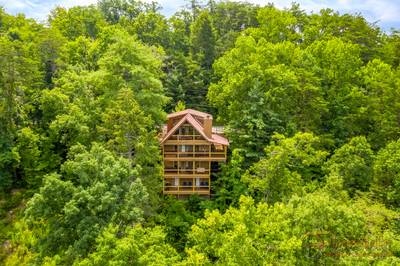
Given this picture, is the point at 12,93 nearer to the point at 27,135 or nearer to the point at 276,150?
the point at 27,135

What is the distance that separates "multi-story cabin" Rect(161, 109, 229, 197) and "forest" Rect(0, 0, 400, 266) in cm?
118

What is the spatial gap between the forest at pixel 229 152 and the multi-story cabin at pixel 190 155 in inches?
46.5

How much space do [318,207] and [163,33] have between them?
44795 millimetres

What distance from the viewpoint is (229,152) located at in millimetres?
38500

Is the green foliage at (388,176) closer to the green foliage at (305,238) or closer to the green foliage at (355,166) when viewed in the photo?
the green foliage at (355,166)

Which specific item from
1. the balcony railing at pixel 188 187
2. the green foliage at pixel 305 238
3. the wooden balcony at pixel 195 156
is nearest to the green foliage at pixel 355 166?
the wooden balcony at pixel 195 156

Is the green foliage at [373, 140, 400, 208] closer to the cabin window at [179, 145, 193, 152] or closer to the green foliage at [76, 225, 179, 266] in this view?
the cabin window at [179, 145, 193, 152]

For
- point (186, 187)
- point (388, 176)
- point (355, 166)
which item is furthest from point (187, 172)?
point (388, 176)

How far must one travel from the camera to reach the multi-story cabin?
3609cm

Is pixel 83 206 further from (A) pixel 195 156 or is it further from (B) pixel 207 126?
(B) pixel 207 126

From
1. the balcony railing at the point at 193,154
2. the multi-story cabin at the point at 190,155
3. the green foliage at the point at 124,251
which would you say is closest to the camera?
the green foliage at the point at 124,251

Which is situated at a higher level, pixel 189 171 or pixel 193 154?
pixel 193 154

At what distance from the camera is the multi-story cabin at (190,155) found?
118 feet

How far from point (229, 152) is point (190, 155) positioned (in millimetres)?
4066
